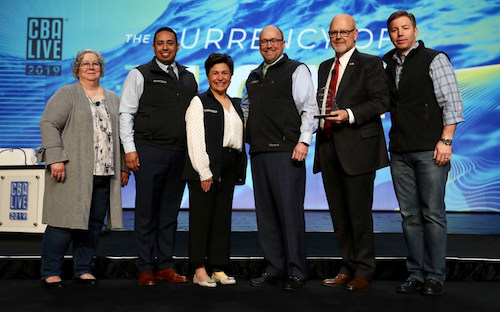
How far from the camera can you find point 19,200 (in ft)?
14.4

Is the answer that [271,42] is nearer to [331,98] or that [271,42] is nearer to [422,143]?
[331,98]

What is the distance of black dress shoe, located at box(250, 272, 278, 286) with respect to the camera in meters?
2.99

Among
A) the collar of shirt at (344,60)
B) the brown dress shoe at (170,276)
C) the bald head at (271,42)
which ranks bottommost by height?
the brown dress shoe at (170,276)

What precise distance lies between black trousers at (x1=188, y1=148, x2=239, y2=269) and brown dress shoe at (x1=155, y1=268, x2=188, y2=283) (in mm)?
153

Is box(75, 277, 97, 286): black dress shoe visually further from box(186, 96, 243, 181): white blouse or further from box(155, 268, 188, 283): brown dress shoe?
box(186, 96, 243, 181): white blouse

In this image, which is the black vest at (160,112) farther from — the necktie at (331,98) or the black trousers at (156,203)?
the necktie at (331,98)

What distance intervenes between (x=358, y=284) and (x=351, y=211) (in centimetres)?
38

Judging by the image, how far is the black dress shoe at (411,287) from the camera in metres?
2.80

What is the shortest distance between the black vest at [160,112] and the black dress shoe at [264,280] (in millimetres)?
857

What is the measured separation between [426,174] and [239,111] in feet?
3.52

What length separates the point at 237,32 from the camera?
21.7ft

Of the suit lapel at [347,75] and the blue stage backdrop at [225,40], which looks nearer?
the suit lapel at [347,75]

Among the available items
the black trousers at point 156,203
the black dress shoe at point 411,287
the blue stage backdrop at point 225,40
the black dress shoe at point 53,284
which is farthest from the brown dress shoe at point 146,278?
the blue stage backdrop at point 225,40

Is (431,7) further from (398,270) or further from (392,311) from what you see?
(392,311)
